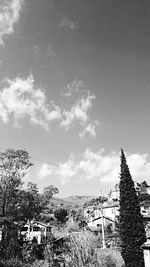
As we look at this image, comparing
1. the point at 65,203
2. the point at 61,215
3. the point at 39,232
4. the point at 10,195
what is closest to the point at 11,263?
the point at 10,195

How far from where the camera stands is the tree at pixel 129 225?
2503cm

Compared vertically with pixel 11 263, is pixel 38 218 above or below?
above

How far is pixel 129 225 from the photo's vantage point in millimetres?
26891

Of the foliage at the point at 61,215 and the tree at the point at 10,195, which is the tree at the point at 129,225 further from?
the foliage at the point at 61,215

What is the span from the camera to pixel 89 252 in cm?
2280

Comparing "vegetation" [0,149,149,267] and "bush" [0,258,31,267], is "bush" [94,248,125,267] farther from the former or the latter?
"bush" [0,258,31,267]

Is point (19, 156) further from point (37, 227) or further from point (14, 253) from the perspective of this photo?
point (37, 227)

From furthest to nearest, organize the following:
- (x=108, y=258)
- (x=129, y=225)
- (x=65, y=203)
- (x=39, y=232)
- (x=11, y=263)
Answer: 1. (x=65, y=203)
2. (x=39, y=232)
3. (x=129, y=225)
4. (x=108, y=258)
5. (x=11, y=263)

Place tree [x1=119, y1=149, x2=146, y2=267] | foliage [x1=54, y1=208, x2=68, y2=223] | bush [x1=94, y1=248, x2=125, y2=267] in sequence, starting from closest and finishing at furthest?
bush [x1=94, y1=248, x2=125, y2=267], tree [x1=119, y1=149, x2=146, y2=267], foliage [x1=54, y1=208, x2=68, y2=223]

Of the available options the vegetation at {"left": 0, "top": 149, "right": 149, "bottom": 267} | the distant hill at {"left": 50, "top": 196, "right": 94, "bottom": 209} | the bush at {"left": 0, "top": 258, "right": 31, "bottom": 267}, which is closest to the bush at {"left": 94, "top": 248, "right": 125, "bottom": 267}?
the vegetation at {"left": 0, "top": 149, "right": 149, "bottom": 267}

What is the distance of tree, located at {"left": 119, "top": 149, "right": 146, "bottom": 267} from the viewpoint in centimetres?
2503

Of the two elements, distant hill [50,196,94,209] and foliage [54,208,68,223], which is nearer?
foliage [54,208,68,223]

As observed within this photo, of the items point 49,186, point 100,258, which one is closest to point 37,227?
point 49,186

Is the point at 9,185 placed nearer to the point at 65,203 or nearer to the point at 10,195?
the point at 10,195
